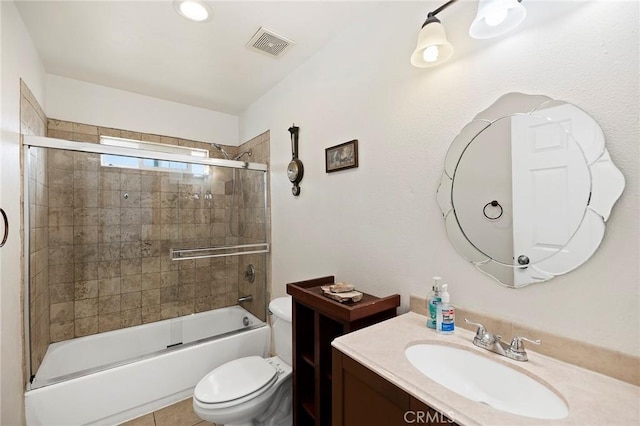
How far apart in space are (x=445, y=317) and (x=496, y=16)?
1.11m

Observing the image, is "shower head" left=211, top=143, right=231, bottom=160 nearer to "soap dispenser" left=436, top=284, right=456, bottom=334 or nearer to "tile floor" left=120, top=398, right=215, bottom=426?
"tile floor" left=120, top=398, right=215, bottom=426

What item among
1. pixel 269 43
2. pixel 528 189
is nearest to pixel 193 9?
pixel 269 43

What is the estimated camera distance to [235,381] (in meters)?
1.59

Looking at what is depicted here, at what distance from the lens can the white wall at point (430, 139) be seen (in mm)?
783

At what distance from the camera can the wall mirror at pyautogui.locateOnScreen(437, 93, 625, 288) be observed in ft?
2.70

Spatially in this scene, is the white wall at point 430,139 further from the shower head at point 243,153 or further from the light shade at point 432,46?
the shower head at point 243,153

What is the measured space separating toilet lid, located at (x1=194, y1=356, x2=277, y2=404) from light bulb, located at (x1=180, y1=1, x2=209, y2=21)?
2127 millimetres

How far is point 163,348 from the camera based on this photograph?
2.14m

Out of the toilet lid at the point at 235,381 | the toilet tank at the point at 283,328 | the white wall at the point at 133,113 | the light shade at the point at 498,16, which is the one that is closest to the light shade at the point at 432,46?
the light shade at the point at 498,16

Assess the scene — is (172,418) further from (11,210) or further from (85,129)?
(85,129)

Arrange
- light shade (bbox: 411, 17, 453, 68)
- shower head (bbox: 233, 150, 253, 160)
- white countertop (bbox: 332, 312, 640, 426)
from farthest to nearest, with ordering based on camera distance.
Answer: shower head (bbox: 233, 150, 253, 160)
light shade (bbox: 411, 17, 453, 68)
white countertop (bbox: 332, 312, 640, 426)

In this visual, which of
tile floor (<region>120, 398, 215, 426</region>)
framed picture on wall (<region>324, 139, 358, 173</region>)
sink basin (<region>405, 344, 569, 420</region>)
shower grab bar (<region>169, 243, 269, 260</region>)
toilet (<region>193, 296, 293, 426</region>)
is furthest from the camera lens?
shower grab bar (<region>169, 243, 269, 260</region>)

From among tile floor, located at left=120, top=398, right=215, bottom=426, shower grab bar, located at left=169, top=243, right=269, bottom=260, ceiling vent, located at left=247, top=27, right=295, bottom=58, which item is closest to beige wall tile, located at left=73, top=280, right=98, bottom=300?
shower grab bar, located at left=169, top=243, right=269, bottom=260

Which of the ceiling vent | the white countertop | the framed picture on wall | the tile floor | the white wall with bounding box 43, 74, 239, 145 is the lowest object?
the tile floor
